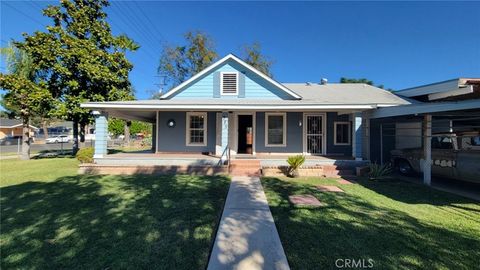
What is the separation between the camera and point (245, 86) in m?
12.9

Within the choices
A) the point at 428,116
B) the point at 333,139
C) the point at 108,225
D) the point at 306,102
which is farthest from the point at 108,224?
the point at 333,139

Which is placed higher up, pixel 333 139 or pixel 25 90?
pixel 25 90

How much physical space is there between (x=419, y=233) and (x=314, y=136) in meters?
8.44

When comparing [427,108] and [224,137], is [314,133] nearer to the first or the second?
[224,137]

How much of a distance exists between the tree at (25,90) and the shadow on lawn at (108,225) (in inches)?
369

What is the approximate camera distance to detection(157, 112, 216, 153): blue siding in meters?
12.6

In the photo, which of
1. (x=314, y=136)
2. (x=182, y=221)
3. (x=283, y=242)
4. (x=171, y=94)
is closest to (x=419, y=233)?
(x=283, y=242)

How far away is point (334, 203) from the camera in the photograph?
19.4 feet

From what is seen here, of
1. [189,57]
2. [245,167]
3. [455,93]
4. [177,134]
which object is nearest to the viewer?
[455,93]

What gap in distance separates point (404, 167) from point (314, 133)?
13.7 feet

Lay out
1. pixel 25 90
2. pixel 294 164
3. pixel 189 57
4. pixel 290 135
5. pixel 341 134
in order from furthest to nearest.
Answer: pixel 189 57 → pixel 25 90 → pixel 341 134 → pixel 290 135 → pixel 294 164

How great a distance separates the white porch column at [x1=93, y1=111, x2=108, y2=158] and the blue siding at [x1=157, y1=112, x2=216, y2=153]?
264cm

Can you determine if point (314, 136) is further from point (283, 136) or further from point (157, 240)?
point (157, 240)

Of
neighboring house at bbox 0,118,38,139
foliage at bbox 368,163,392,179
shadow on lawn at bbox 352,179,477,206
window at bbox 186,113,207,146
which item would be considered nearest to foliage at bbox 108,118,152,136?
window at bbox 186,113,207,146
